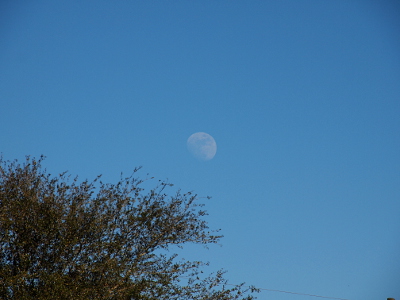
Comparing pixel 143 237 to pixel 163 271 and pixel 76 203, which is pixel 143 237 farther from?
pixel 76 203

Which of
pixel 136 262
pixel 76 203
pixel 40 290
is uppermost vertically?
pixel 76 203

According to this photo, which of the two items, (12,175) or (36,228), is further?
(12,175)

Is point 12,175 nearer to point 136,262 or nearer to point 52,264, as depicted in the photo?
point 52,264

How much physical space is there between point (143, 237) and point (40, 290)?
424 centimetres

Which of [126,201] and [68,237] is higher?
[126,201]

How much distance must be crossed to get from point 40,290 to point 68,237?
2.03 metres

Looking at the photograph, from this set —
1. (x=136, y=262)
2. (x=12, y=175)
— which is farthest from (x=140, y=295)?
(x=12, y=175)

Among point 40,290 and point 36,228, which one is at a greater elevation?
point 36,228

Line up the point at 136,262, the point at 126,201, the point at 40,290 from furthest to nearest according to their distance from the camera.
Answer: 1. the point at 126,201
2. the point at 136,262
3. the point at 40,290

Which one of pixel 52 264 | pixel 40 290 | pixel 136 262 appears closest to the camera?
pixel 40 290

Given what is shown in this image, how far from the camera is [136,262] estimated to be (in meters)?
16.8

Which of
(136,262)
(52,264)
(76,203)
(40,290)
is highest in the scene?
(76,203)

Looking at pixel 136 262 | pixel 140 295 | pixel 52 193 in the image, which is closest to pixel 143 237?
pixel 136 262

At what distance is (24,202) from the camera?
16594mm
